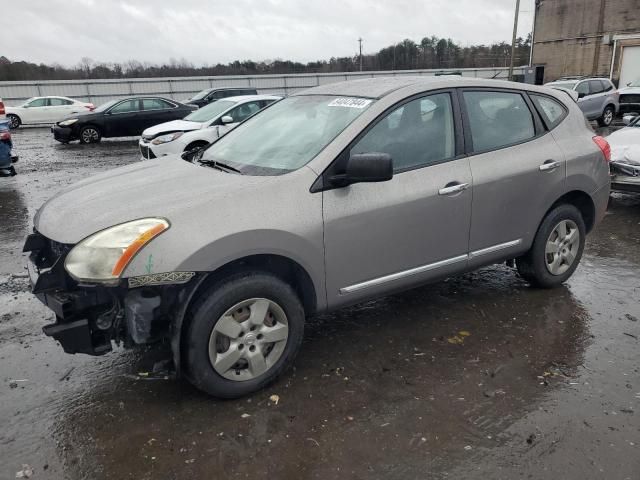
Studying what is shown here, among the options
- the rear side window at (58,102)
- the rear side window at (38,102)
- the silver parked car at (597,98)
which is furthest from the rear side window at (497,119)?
the rear side window at (38,102)

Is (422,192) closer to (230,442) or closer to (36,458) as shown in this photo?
(230,442)

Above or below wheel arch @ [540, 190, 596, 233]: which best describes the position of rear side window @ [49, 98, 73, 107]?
above

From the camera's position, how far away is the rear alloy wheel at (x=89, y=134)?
57.3ft

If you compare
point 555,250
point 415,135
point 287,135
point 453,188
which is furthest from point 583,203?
point 287,135

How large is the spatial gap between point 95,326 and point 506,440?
89.8 inches

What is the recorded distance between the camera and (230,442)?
274 centimetres

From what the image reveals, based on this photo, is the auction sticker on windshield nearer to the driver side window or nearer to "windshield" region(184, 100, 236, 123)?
the driver side window

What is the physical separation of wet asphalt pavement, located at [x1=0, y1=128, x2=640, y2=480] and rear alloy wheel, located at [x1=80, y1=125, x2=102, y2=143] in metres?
14.5

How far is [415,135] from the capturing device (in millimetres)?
3633

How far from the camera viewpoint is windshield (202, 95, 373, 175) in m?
3.38

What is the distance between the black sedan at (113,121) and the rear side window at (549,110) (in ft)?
51.1

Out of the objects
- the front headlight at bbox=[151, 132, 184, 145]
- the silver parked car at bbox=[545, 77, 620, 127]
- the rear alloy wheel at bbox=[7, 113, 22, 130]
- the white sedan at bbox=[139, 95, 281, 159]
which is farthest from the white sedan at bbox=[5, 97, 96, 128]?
the silver parked car at bbox=[545, 77, 620, 127]

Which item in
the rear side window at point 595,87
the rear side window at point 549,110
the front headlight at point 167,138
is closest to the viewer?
the rear side window at point 549,110

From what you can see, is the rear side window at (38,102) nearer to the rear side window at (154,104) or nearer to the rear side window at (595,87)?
the rear side window at (154,104)
